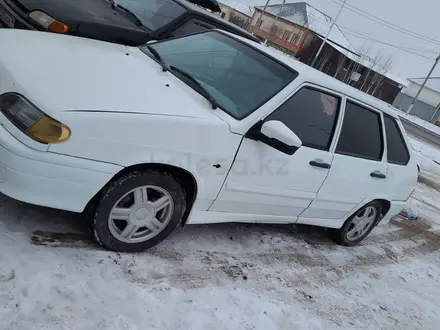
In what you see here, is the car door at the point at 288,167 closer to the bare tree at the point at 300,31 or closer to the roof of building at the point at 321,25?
the roof of building at the point at 321,25

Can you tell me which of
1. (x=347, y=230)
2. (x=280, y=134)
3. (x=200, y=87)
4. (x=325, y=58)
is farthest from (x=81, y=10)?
(x=325, y=58)

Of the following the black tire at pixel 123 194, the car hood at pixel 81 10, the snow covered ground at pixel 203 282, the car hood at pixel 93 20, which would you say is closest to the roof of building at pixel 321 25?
the car hood at pixel 81 10

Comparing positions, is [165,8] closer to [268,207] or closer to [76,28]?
[76,28]

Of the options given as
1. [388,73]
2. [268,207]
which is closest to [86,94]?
[268,207]

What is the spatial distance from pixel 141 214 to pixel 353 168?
2134mm

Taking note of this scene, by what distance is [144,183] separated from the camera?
115 inches

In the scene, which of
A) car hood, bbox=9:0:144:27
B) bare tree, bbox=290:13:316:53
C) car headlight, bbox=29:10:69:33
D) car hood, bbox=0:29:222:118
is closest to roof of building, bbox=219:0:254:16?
bare tree, bbox=290:13:316:53

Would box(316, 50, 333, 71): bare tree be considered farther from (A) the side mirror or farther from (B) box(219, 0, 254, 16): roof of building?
(A) the side mirror

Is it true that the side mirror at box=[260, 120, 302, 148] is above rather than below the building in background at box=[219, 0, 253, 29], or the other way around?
below

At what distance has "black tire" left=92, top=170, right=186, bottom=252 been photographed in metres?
2.84

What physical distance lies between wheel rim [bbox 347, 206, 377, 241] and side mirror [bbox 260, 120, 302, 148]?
1.98 meters

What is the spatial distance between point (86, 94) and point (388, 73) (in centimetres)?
5599

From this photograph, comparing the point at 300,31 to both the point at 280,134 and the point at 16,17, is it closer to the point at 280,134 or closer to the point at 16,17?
the point at 16,17

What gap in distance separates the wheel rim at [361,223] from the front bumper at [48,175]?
3.02m
